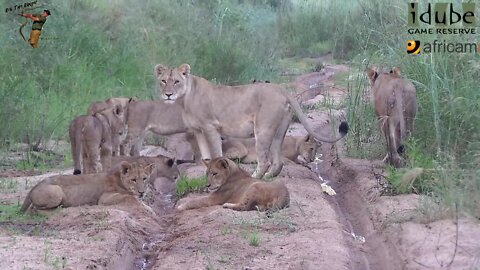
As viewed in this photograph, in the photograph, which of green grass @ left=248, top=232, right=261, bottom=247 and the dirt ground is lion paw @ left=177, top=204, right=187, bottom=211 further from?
green grass @ left=248, top=232, right=261, bottom=247

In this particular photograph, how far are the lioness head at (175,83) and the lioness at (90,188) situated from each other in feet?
5.45

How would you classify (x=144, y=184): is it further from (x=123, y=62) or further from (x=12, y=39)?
(x=123, y=62)

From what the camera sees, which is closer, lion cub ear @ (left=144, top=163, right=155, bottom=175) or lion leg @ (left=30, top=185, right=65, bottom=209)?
lion leg @ (left=30, top=185, right=65, bottom=209)

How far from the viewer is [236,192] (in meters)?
9.09

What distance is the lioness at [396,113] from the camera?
33.3 ft

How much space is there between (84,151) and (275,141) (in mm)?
2173

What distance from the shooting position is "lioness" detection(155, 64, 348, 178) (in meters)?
10.6

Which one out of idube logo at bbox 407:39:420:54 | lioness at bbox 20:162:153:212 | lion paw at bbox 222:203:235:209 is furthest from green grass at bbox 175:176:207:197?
idube logo at bbox 407:39:420:54

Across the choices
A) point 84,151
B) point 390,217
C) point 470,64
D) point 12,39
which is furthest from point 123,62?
point 390,217

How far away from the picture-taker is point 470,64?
1025 centimetres

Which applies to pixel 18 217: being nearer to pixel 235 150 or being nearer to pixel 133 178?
pixel 133 178

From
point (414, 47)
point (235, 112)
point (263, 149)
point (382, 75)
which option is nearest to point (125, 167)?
point (263, 149)

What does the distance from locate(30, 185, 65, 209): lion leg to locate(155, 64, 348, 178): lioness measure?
105 inches

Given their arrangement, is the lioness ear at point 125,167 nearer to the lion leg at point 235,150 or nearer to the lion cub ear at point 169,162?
the lion cub ear at point 169,162
